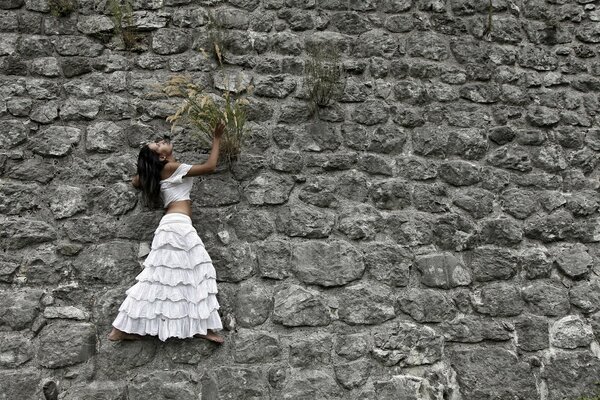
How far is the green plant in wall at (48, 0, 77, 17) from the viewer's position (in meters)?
3.90

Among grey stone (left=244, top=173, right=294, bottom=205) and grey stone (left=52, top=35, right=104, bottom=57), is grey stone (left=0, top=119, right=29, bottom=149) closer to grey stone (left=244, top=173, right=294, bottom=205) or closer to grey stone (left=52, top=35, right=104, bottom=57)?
grey stone (left=52, top=35, right=104, bottom=57)

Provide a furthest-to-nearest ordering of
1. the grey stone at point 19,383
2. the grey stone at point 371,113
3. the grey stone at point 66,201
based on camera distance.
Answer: the grey stone at point 371,113 → the grey stone at point 66,201 → the grey stone at point 19,383

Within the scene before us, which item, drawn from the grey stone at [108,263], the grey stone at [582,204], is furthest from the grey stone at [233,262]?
the grey stone at [582,204]

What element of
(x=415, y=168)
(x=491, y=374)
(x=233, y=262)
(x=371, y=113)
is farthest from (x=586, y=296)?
(x=233, y=262)

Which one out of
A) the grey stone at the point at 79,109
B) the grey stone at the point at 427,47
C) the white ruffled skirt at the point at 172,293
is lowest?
the white ruffled skirt at the point at 172,293

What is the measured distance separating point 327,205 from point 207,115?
96cm

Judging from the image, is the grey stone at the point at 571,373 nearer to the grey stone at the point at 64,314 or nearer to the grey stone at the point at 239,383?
the grey stone at the point at 239,383

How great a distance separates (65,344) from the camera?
128 inches

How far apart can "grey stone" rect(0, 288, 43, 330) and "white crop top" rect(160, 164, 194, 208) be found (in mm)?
924

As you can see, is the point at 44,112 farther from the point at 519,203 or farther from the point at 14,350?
the point at 519,203

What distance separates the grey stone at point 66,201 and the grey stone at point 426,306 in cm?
209

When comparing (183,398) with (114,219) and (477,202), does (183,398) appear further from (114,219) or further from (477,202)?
(477,202)

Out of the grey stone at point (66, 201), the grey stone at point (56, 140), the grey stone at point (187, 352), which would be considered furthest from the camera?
the grey stone at point (56, 140)

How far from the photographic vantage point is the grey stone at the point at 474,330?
3.56m
